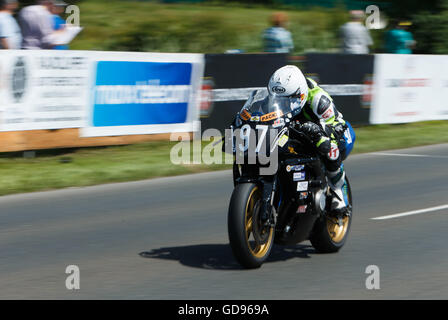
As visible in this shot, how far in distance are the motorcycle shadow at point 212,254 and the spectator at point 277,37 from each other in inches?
361

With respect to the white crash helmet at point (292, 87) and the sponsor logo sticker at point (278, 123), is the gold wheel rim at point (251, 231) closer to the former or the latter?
the sponsor logo sticker at point (278, 123)

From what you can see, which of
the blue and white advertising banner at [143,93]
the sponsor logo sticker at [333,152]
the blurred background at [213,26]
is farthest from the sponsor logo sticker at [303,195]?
the blurred background at [213,26]

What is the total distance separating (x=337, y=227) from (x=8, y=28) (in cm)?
716

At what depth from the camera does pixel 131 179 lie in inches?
472

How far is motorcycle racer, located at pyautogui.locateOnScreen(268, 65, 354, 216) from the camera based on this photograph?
21.9 feet

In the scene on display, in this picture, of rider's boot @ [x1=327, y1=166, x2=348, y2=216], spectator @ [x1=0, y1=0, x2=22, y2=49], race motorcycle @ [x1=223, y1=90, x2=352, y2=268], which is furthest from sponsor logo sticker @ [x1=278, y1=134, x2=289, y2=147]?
spectator @ [x1=0, y1=0, x2=22, y2=49]

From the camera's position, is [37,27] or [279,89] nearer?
[279,89]

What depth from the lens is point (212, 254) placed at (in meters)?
7.47

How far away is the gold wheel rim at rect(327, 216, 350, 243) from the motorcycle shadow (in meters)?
0.23

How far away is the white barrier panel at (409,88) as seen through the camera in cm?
1734

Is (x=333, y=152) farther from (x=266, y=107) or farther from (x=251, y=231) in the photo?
(x=251, y=231)

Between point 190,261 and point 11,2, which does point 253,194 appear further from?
point 11,2

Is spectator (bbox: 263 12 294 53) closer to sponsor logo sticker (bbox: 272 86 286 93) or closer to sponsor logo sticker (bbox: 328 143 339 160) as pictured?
sponsor logo sticker (bbox: 328 143 339 160)

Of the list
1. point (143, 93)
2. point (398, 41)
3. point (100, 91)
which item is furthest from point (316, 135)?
point (398, 41)
